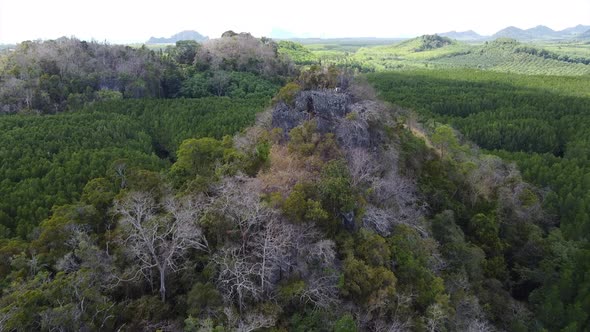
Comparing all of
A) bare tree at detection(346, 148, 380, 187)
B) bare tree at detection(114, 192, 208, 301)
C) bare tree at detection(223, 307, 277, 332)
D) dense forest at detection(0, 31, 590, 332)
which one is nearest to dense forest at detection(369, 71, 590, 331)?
dense forest at detection(0, 31, 590, 332)

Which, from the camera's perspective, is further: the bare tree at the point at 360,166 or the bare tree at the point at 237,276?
the bare tree at the point at 360,166

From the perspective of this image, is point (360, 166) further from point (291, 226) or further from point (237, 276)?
point (237, 276)

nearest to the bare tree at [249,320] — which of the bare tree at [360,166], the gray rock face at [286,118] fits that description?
the bare tree at [360,166]

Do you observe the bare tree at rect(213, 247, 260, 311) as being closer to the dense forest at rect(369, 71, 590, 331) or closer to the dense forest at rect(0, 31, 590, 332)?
the dense forest at rect(0, 31, 590, 332)

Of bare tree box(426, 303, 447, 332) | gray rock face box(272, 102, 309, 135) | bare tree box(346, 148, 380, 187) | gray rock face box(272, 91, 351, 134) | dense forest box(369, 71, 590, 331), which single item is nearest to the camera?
bare tree box(426, 303, 447, 332)

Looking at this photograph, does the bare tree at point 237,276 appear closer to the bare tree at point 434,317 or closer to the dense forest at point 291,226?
the dense forest at point 291,226

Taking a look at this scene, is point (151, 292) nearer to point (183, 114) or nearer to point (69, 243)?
point (69, 243)

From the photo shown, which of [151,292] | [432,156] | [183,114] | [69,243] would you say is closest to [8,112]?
[183,114]
